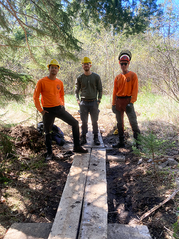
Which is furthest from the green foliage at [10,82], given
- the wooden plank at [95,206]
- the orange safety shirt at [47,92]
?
the wooden plank at [95,206]

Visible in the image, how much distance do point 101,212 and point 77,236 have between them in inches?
15.3

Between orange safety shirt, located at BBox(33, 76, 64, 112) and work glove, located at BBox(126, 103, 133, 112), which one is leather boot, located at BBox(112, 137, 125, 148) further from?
orange safety shirt, located at BBox(33, 76, 64, 112)

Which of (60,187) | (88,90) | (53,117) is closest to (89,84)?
(88,90)

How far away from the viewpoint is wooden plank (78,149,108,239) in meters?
1.69

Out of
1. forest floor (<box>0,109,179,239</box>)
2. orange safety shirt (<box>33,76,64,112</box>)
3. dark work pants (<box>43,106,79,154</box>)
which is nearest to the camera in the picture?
forest floor (<box>0,109,179,239</box>)

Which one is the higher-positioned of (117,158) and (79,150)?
(79,150)

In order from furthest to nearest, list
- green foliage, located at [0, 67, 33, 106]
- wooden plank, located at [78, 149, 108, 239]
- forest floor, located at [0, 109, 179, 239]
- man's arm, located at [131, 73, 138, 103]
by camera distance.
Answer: man's arm, located at [131, 73, 138, 103] → green foliage, located at [0, 67, 33, 106] → forest floor, located at [0, 109, 179, 239] → wooden plank, located at [78, 149, 108, 239]

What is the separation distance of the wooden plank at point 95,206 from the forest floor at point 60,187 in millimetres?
265

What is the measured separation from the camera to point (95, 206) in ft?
6.79

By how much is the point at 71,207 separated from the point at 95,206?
12.3 inches

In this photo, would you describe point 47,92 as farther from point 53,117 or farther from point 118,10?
point 118,10

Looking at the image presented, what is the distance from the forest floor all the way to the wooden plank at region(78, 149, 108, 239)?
0.87 feet

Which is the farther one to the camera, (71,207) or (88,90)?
(88,90)

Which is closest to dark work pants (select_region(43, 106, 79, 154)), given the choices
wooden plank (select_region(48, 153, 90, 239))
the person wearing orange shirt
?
the person wearing orange shirt
